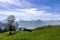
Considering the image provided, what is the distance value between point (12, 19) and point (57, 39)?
1914 inches

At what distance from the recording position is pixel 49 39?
52.0m

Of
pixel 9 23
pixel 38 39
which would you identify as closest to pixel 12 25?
pixel 9 23

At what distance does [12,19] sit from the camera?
93.2 m

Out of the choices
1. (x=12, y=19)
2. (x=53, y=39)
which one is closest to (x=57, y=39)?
(x=53, y=39)

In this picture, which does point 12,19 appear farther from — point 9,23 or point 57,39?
point 57,39

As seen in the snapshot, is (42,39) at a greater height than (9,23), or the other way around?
(9,23)

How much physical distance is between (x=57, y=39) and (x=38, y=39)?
7.06 m

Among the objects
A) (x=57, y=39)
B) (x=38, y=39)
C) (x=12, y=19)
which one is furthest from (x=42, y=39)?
(x=12, y=19)

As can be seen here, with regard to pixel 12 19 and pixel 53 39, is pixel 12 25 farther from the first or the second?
pixel 53 39

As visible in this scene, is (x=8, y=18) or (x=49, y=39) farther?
(x=8, y=18)

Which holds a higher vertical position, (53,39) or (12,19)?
(12,19)

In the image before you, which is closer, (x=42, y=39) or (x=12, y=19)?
(x=42, y=39)

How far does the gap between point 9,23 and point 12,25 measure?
7.93 feet

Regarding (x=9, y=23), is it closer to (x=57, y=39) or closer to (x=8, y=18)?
(x=8, y=18)
